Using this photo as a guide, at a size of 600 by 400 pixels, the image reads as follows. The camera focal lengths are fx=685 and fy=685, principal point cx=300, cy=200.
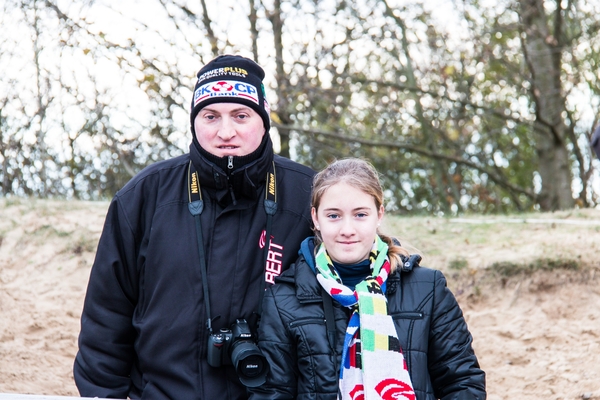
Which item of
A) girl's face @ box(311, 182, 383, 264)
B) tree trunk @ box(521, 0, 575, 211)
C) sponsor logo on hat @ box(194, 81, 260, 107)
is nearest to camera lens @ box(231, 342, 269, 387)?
girl's face @ box(311, 182, 383, 264)

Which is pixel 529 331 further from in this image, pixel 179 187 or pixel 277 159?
pixel 179 187

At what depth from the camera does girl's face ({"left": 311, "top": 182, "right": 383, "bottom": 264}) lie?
3.07 metres

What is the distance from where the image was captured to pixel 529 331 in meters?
5.42

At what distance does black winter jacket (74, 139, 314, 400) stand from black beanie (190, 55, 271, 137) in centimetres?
23

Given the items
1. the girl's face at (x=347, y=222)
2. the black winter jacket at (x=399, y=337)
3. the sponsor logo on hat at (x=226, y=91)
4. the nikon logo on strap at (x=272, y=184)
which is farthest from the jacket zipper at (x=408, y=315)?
the sponsor logo on hat at (x=226, y=91)

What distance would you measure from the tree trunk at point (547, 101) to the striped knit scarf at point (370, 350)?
8950 mm

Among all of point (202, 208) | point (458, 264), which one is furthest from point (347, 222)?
point (458, 264)

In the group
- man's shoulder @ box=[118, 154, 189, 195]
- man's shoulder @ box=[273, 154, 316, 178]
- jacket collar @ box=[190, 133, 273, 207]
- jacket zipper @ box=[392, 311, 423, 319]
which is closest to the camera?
jacket zipper @ box=[392, 311, 423, 319]

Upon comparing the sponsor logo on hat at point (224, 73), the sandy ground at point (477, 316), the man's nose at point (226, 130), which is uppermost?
the sponsor logo on hat at point (224, 73)

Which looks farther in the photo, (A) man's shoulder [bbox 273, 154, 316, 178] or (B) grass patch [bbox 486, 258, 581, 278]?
(B) grass patch [bbox 486, 258, 581, 278]

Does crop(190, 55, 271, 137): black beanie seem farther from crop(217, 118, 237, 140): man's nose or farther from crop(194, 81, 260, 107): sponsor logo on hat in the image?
crop(217, 118, 237, 140): man's nose

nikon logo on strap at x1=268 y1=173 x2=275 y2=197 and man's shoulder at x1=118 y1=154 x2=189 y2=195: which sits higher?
man's shoulder at x1=118 y1=154 x2=189 y2=195

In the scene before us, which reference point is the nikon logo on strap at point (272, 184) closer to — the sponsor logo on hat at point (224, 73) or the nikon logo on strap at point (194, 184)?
the nikon logo on strap at point (194, 184)

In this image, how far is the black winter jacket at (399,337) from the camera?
2895mm
